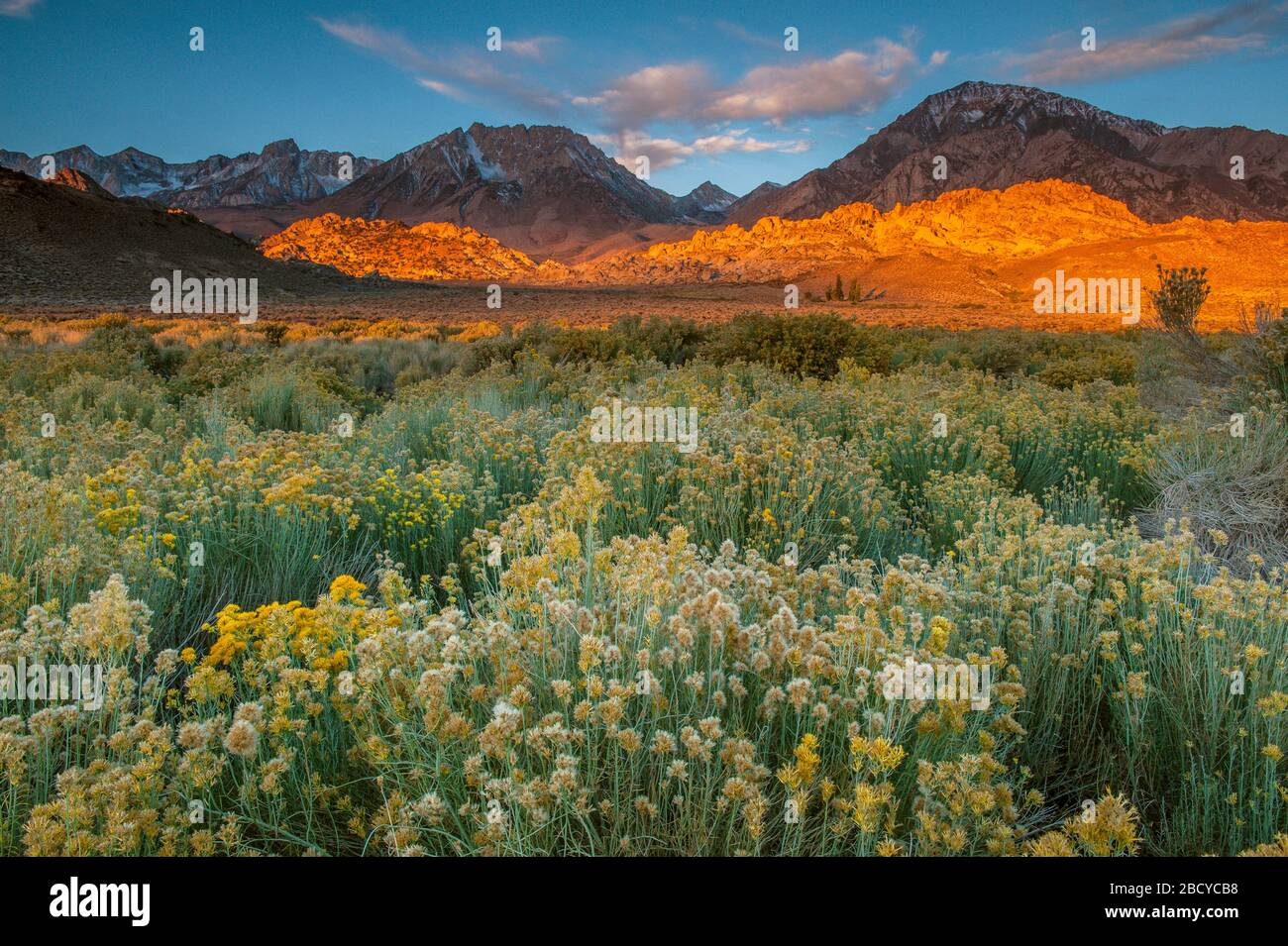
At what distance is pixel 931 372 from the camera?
45.0 ft

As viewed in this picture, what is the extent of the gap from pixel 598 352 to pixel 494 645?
1353cm

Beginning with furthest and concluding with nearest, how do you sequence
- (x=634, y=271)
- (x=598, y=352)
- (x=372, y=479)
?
1. (x=634, y=271)
2. (x=598, y=352)
3. (x=372, y=479)

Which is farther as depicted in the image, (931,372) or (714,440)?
(931,372)

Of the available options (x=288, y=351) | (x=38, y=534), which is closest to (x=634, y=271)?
(x=288, y=351)

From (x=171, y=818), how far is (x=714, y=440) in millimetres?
Answer: 4724

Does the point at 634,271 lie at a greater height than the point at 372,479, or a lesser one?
greater

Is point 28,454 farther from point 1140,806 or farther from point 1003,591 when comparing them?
point 1140,806

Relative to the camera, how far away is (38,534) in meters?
3.94

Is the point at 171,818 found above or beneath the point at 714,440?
beneath

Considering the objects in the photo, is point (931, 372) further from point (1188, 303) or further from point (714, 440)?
point (714, 440)
